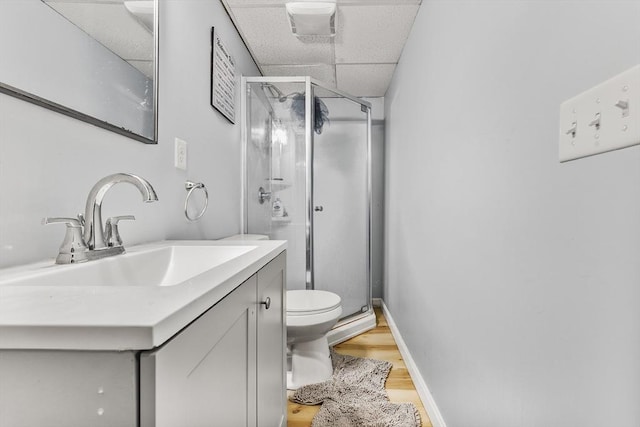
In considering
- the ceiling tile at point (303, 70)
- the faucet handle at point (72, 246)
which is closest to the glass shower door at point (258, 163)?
the ceiling tile at point (303, 70)

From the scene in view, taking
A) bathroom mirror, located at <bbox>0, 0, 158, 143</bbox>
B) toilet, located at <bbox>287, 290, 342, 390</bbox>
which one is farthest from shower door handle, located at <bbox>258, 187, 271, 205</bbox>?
bathroom mirror, located at <bbox>0, 0, 158, 143</bbox>

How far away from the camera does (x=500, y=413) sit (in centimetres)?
86

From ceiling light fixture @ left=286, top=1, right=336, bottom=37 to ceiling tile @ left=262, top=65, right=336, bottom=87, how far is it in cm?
52

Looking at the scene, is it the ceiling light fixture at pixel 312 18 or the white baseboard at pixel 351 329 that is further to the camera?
the white baseboard at pixel 351 329

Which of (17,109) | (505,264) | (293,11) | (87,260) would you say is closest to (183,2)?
(293,11)

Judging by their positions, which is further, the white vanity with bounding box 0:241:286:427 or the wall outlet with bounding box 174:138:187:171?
the wall outlet with bounding box 174:138:187:171

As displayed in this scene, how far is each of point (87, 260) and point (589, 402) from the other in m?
0.99

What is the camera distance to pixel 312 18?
1.87 m

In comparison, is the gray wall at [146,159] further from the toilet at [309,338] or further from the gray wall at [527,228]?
the gray wall at [527,228]

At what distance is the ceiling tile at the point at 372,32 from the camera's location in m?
1.85

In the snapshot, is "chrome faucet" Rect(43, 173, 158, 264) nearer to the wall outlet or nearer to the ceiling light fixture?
the wall outlet

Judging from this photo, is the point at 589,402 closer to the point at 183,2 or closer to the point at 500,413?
the point at 500,413

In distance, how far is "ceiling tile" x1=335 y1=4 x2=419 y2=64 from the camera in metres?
1.85

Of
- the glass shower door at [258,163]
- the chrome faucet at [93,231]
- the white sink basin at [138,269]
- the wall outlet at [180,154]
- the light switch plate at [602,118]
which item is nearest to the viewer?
the light switch plate at [602,118]
